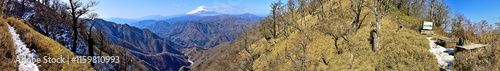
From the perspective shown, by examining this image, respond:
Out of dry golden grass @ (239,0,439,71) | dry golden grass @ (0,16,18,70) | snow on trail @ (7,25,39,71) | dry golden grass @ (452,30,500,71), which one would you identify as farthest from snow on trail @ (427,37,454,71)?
dry golden grass @ (0,16,18,70)

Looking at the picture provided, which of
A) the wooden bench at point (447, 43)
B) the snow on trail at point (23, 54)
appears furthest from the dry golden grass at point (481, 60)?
the snow on trail at point (23, 54)

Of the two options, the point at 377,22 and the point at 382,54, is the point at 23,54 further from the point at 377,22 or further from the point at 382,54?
the point at 382,54

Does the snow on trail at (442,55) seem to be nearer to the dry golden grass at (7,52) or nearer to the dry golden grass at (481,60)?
the dry golden grass at (481,60)

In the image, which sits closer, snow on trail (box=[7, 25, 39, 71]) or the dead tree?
snow on trail (box=[7, 25, 39, 71])

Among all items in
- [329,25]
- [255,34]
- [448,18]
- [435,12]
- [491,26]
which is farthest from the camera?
[255,34]

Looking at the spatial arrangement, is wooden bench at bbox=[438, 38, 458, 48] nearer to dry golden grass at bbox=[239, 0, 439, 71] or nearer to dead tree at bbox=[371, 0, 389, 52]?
dry golden grass at bbox=[239, 0, 439, 71]

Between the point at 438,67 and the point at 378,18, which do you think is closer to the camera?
the point at 438,67

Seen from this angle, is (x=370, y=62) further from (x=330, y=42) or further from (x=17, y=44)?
(x=17, y=44)

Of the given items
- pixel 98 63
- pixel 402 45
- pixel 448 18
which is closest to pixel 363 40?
pixel 402 45

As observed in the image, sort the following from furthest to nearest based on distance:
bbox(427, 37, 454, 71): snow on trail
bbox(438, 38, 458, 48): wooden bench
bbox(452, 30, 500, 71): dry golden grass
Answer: bbox(438, 38, 458, 48): wooden bench, bbox(427, 37, 454, 71): snow on trail, bbox(452, 30, 500, 71): dry golden grass
